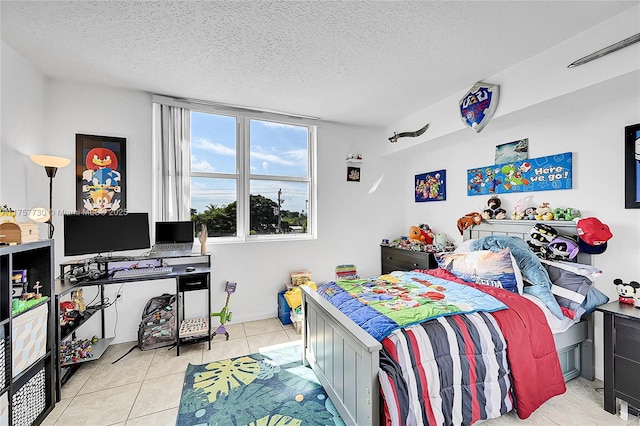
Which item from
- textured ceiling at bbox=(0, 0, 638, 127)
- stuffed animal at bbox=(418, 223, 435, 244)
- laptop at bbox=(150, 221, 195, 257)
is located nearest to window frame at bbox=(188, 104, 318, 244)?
laptop at bbox=(150, 221, 195, 257)

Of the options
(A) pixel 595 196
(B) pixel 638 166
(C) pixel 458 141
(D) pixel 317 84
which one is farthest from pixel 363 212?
(B) pixel 638 166

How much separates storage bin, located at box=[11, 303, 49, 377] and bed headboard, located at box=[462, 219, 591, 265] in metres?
4.03

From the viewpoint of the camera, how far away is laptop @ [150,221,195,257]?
2996 mm

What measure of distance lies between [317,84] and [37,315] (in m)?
2.92

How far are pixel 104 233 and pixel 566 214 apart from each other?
4260mm

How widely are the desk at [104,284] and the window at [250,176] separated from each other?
1.95 feet

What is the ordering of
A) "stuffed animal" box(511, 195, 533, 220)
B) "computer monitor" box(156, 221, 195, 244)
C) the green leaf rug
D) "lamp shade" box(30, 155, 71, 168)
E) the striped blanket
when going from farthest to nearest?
"computer monitor" box(156, 221, 195, 244) → "stuffed animal" box(511, 195, 533, 220) → "lamp shade" box(30, 155, 71, 168) → the green leaf rug → the striped blanket

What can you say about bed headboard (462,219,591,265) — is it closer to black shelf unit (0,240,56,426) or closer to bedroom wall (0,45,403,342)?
bedroom wall (0,45,403,342)

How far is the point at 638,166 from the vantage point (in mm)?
2066

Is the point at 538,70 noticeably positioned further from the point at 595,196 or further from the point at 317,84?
the point at 317,84

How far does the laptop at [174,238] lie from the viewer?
118 inches

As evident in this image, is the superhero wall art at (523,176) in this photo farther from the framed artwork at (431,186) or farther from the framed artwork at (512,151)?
the framed artwork at (431,186)

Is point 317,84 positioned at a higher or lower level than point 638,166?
higher

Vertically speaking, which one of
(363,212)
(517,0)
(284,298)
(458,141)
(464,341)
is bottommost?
(284,298)
